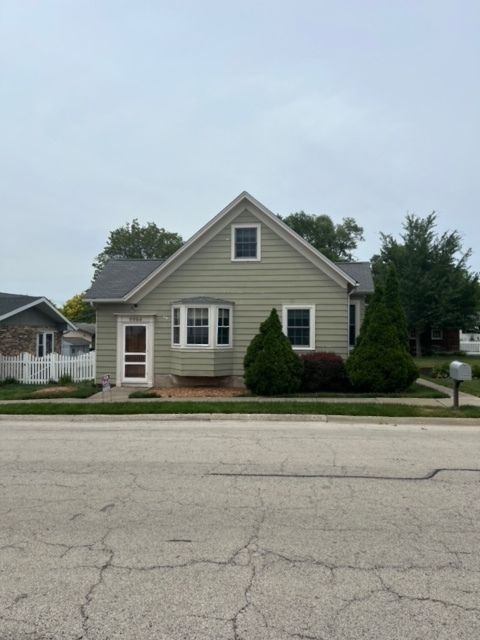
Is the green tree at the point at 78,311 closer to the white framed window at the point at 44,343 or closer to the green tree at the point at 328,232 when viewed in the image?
the green tree at the point at 328,232

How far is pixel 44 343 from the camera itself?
2650 centimetres

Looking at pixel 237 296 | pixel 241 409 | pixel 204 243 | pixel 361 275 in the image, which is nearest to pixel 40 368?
pixel 204 243

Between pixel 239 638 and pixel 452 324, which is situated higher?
pixel 452 324

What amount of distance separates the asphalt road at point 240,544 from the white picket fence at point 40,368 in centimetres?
1301

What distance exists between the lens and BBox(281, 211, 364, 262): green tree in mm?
61344

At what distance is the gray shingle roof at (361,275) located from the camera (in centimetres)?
1886

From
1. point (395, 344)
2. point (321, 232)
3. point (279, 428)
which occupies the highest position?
point (321, 232)

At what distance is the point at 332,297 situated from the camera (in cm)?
1703

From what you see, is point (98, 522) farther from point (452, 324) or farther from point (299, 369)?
point (452, 324)

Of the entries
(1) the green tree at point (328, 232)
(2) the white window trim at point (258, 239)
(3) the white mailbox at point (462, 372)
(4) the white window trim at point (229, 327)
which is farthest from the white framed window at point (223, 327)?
(1) the green tree at point (328, 232)

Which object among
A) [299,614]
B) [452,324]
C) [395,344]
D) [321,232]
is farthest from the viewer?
[321,232]

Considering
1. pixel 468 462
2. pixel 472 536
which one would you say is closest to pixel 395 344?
pixel 468 462

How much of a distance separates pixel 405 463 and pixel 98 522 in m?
4.39

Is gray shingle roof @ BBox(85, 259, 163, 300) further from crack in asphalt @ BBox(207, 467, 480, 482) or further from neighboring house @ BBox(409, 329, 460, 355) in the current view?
neighboring house @ BBox(409, 329, 460, 355)
